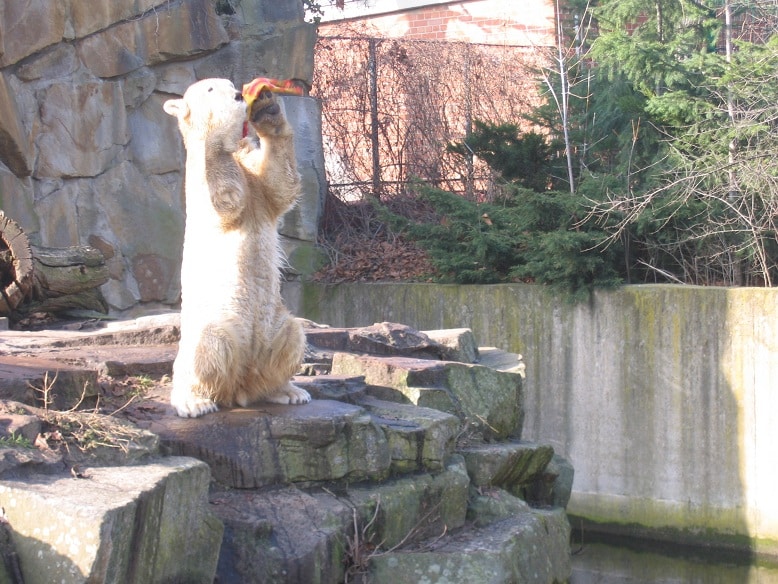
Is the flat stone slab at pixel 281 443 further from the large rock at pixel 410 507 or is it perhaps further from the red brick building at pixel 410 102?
the red brick building at pixel 410 102

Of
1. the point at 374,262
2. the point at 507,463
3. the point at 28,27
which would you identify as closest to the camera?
the point at 507,463

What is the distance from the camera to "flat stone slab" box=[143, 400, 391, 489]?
468 centimetres

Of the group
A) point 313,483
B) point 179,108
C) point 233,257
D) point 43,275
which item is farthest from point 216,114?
point 43,275

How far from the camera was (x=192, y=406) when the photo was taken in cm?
481

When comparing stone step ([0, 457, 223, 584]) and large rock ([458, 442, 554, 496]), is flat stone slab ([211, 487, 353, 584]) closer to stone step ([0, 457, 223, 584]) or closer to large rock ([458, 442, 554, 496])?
stone step ([0, 457, 223, 584])

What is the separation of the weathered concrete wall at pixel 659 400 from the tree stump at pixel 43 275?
374cm

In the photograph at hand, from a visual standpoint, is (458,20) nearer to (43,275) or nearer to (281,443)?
(43,275)

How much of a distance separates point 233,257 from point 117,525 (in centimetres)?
187

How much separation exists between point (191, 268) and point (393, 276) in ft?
19.2

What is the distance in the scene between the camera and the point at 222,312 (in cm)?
489

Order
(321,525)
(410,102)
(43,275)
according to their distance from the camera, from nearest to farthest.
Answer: (321,525), (43,275), (410,102)

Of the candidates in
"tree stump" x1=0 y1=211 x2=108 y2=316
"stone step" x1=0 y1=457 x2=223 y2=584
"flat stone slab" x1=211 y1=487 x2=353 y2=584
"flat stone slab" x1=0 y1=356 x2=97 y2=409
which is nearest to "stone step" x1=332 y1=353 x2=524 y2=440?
"flat stone slab" x1=211 y1=487 x2=353 y2=584

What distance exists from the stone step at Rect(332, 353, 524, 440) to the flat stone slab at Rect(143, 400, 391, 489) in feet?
3.49

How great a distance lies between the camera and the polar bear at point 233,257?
480 centimetres
